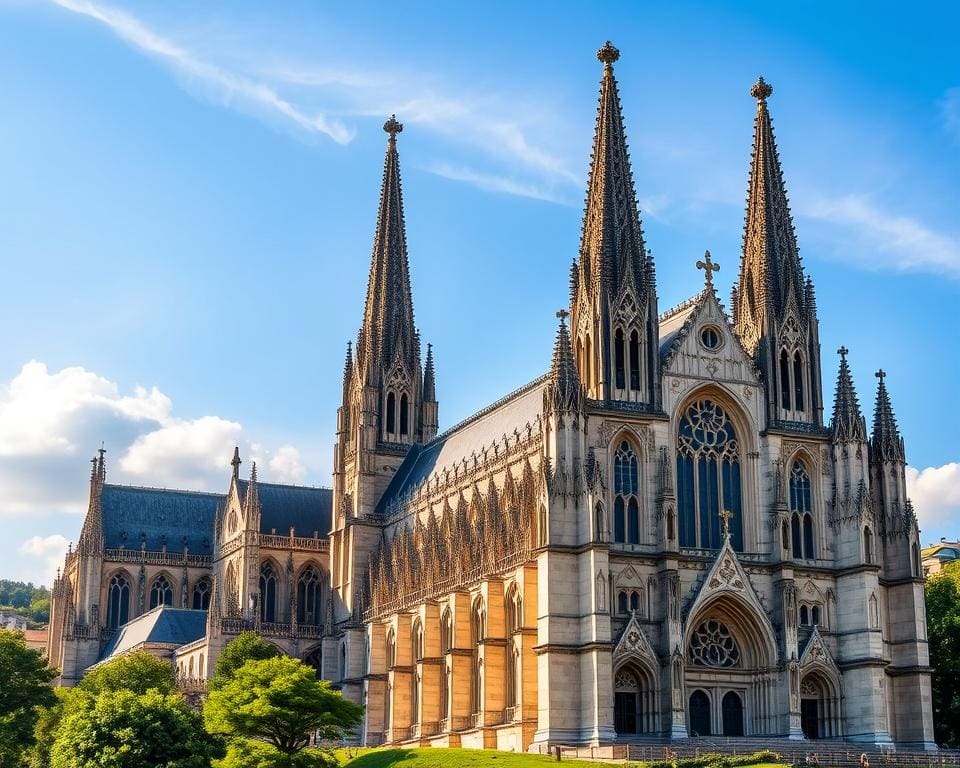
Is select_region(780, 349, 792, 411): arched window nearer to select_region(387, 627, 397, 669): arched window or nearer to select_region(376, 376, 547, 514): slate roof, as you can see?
select_region(376, 376, 547, 514): slate roof

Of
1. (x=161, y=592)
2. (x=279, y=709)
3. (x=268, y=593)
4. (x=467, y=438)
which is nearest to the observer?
(x=279, y=709)

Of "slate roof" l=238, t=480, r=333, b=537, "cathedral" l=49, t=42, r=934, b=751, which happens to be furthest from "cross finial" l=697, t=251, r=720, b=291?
"slate roof" l=238, t=480, r=333, b=537

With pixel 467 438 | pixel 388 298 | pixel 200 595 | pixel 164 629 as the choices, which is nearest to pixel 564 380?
pixel 467 438

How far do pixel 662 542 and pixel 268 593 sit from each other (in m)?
49.4

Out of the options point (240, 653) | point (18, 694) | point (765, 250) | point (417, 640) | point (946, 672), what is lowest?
point (18, 694)

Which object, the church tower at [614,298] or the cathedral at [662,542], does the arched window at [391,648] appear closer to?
the cathedral at [662,542]

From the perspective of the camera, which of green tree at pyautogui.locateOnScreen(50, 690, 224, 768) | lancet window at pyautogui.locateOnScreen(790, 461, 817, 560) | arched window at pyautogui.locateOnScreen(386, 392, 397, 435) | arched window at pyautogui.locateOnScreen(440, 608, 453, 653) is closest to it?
green tree at pyautogui.locateOnScreen(50, 690, 224, 768)

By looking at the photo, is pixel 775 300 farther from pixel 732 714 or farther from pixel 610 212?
pixel 732 714

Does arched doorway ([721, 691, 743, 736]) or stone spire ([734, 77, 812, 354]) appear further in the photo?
stone spire ([734, 77, 812, 354])

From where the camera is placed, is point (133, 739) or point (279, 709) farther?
point (279, 709)

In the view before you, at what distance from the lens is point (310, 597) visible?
128 m

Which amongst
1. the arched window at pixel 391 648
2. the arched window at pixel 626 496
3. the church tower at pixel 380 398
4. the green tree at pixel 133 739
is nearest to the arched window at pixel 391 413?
the church tower at pixel 380 398

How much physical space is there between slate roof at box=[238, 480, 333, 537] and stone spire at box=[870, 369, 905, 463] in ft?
163

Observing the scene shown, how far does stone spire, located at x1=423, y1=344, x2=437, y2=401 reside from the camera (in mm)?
127500
